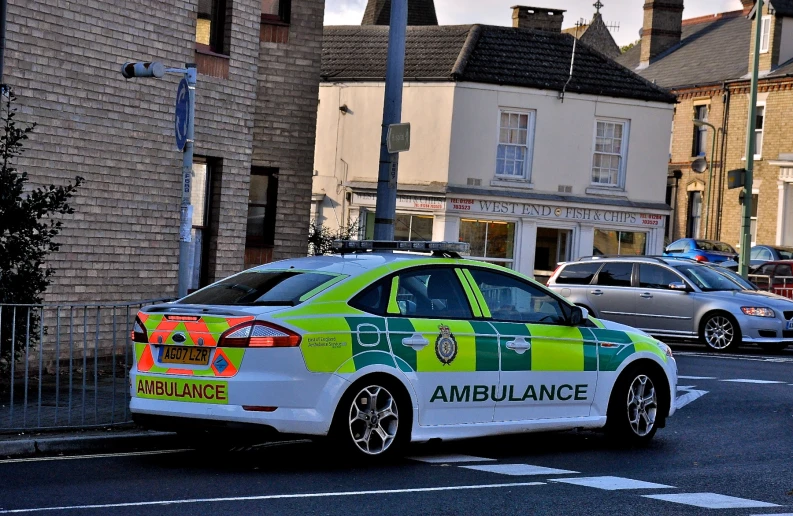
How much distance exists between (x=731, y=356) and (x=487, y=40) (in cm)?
1683

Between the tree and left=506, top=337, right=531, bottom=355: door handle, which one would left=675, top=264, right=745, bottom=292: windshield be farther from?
the tree

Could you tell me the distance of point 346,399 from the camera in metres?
9.33

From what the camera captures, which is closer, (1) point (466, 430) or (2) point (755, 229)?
(1) point (466, 430)

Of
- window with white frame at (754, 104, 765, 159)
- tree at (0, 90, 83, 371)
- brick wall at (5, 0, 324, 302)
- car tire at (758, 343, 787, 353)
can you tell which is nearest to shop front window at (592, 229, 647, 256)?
car tire at (758, 343, 787, 353)

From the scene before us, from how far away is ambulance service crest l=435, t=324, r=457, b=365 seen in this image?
9883 millimetres

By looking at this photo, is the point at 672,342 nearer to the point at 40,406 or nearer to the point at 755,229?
the point at 40,406

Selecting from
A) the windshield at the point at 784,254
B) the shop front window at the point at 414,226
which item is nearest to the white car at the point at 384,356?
the shop front window at the point at 414,226

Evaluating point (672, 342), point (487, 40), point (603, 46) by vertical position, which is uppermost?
point (603, 46)

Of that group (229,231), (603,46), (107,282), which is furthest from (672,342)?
(603,46)

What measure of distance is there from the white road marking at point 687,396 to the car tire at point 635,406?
2747mm

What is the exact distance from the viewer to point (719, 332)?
22734 millimetres

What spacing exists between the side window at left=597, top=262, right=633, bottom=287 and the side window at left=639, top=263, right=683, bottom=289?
253 mm

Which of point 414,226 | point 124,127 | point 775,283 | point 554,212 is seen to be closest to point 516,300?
point 124,127

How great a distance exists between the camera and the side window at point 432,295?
9.98 m
